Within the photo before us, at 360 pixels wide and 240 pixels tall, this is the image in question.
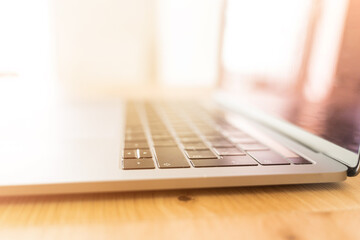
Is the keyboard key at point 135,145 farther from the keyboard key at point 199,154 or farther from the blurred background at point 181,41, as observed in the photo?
the blurred background at point 181,41

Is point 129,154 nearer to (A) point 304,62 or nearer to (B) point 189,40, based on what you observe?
(A) point 304,62

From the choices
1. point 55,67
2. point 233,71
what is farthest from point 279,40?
point 55,67

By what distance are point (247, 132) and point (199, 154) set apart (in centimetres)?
16

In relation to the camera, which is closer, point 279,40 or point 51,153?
point 51,153

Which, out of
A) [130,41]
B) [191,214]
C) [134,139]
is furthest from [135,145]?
[130,41]

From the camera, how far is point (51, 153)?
334mm

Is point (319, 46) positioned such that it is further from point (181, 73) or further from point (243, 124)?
point (181, 73)

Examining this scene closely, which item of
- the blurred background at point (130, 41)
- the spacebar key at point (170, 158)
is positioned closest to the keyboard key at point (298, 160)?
the spacebar key at point (170, 158)

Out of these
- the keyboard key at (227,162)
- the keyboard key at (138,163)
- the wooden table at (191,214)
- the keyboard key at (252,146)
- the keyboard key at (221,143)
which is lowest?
the wooden table at (191,214)

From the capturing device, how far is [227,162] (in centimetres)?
31

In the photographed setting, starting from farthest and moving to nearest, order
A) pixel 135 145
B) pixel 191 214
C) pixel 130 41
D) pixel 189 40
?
pixel 130 41 → pixel 189 40 → pixel 135 145 → pixel 191 214

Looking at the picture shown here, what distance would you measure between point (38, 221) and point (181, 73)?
64.6 inches

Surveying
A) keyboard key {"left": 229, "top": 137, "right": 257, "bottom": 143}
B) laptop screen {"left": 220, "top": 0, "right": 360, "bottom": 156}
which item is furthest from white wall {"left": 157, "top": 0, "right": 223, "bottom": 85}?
keyboard key {"left": 229, "top": 137, "right": 257, "bottom": 143}

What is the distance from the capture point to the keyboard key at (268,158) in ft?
1.02
